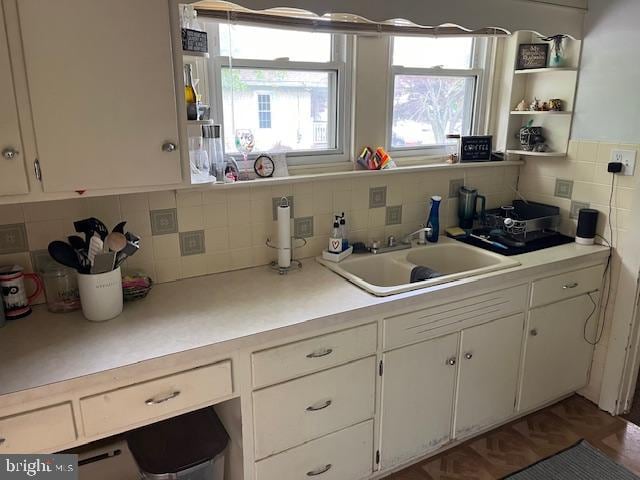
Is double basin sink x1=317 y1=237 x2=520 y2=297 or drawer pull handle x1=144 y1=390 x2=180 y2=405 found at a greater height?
double basin sink x1=317 y1=237 x2=520 y2=297

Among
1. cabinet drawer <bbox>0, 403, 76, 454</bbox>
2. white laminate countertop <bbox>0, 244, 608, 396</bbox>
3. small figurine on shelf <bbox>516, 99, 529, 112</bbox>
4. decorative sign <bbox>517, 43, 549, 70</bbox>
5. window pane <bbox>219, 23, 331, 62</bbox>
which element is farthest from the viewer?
small figurine on shelf <bbox>516, 99, 529, 112</bbox>

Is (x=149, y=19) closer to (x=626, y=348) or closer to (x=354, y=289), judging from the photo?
(x=354, y=289)

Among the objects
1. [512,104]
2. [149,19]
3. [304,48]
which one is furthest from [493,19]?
[149,19]

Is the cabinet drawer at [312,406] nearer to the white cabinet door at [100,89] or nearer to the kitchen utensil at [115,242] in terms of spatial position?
the kitchen utensil at [115,242]

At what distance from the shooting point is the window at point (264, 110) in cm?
215

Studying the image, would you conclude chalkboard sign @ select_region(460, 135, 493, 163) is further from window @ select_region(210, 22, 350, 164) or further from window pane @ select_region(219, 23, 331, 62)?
window pane @ select_region(219, 23, 331, 62)

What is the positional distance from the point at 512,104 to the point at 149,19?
2.01 meters

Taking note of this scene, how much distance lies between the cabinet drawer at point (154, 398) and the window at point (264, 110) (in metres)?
1.12

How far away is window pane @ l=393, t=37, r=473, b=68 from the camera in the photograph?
2.44 metres

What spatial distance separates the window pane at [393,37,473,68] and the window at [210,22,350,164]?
0.34 metres

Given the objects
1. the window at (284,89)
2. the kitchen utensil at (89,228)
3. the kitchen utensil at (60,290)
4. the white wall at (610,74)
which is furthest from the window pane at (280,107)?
the white wall at (610,74)

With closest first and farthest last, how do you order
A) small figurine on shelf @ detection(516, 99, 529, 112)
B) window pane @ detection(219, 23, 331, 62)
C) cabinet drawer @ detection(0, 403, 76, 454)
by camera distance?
cabinet drawer @ detection(0, 403, 76, 454) < window pane @ detection(219, 23, 331, 62) < small figurine on shelf @ detection(516, 99, 529, 112)

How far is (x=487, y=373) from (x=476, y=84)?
158 cm

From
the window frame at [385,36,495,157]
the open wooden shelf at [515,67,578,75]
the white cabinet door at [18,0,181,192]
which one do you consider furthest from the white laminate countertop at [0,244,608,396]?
the open wooden shelf at [515,67,578,75]
